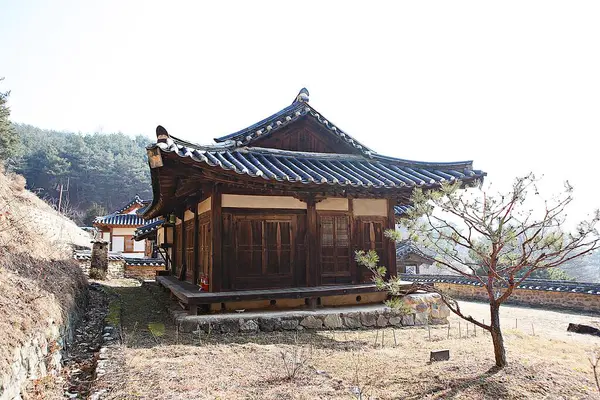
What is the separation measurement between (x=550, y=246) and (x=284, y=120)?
730 cm

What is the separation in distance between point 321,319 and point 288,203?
2844mm

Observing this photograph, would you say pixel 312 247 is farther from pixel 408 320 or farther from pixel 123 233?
pixel 123 233

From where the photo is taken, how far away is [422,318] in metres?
9.85

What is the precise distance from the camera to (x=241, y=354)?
6301 millimetres

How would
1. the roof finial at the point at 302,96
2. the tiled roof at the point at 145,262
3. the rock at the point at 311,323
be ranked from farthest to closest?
the tiled roof at the point at 145,262, the roof finial at the point at 302,96, the rock at the point at 311,323

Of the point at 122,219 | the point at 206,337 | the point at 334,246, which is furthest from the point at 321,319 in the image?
the point at 122,219

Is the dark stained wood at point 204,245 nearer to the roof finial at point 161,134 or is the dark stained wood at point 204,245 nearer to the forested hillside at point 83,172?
the roof finial at point 161,134

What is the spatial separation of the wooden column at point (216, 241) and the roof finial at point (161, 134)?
1.85m

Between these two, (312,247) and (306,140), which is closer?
Result: (312,247)

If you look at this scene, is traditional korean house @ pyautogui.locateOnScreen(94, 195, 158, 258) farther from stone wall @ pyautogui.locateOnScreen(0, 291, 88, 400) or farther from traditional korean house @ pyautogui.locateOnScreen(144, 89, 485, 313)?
stone wall @ pyautogui.locateOnScreen(0, 291, 88, 400)

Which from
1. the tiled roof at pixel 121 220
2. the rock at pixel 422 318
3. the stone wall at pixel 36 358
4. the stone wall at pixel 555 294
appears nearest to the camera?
the stone wall at pixel 36 358

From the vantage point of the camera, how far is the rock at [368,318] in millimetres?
9164

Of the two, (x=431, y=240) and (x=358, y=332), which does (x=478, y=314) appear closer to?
(x=358, y=332)

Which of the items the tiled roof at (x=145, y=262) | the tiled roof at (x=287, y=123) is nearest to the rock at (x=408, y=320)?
the tiled roof at (x=287, y=123)
